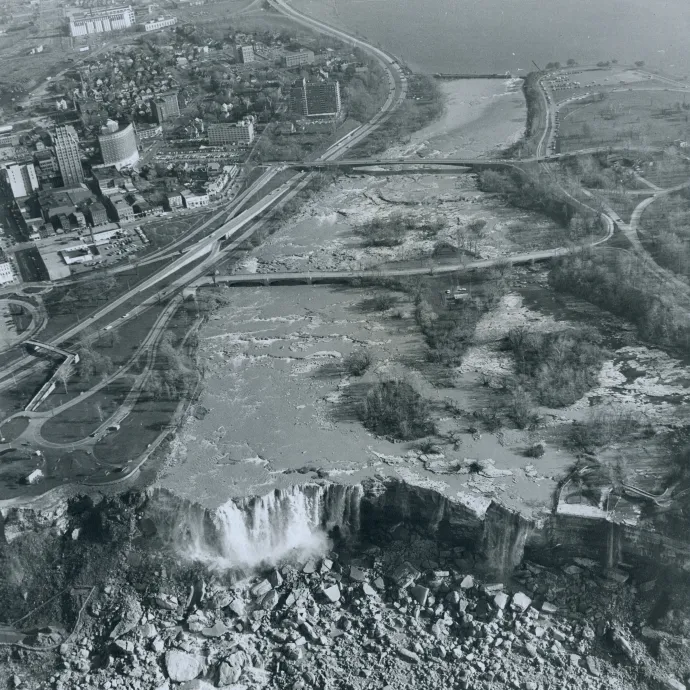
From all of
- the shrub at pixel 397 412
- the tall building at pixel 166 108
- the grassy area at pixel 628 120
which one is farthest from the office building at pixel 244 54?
the shrub at pixel 397 412

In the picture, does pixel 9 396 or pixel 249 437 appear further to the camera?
pixel 9 396

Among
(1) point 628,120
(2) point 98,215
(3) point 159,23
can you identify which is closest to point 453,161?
(1) point 628,120

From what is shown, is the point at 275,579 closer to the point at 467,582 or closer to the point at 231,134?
the point at 467,582

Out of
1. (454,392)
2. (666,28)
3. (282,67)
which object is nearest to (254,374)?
(454,392)

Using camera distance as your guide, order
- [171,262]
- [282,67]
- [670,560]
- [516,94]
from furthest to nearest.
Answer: [282,67] < [516,94] < [171,262] < [670,560]

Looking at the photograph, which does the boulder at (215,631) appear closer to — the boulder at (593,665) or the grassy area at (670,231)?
the boulder at (593,665)

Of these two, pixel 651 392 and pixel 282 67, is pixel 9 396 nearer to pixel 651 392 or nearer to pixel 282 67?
pixel 651 392

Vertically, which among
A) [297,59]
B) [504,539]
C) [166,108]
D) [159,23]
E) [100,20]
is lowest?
[504,539]
